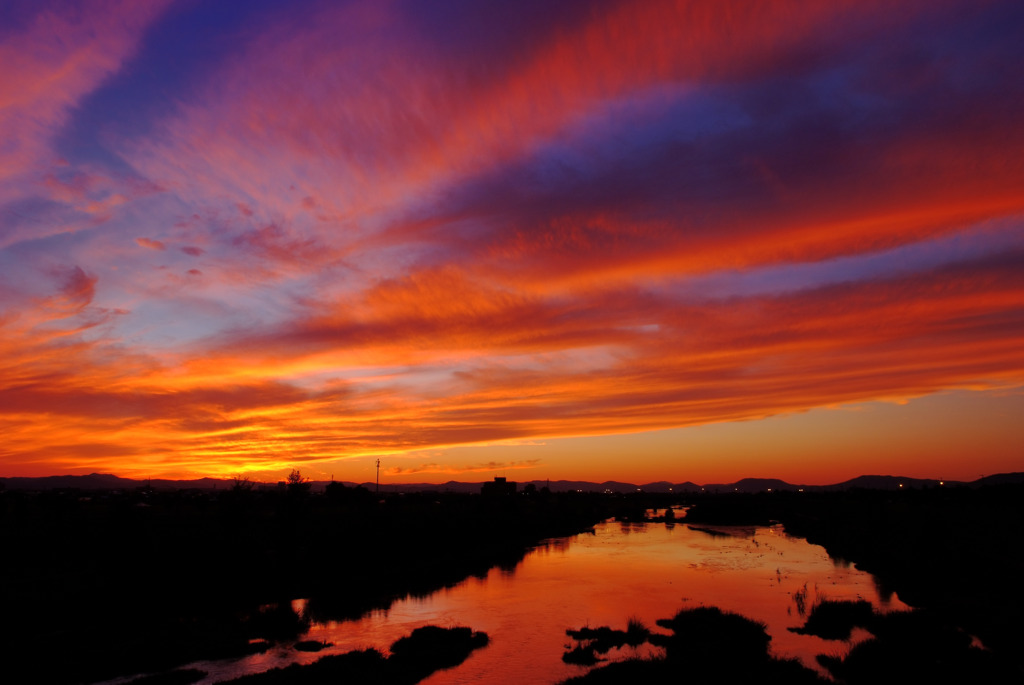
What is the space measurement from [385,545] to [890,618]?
50181 millimetres

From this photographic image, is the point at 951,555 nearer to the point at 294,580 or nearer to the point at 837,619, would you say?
the point at 837,619

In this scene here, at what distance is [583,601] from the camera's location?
44906 millimetres

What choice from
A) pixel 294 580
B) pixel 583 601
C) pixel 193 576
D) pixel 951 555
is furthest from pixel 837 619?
pixel 193 576

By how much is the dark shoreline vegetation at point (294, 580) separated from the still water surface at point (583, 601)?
1.82m

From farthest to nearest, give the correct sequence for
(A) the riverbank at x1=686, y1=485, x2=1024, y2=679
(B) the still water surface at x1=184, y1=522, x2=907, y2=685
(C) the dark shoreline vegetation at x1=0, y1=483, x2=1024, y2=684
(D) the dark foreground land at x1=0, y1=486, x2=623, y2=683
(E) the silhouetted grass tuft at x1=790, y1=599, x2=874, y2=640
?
(A) the riverbank at x1=686, y1=485, x2=1024, y2=679 < (E) the silhouetted grass tuft at x1=790, y1=599, x2=874, y2=640 < (D) the dark foreground land at x1=0, y1=486, x2=623, y2=683 < (B) the still water surface at x1=184, y1=522, x2=907, y2=685 < (C) the dark shoreline vegetation at x1=0, y1=483, x2=1024, y2=684

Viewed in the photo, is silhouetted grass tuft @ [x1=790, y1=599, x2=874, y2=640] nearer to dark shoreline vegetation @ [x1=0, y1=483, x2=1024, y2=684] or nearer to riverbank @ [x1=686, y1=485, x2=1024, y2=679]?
dark shoreline vegetation @ [x1=0, y1=483, x2=1024, y2=684]

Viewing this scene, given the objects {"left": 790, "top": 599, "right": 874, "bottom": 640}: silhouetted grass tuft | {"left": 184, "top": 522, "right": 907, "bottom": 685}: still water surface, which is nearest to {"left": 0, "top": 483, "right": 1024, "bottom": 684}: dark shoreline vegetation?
{"left": 790, "top": 599, "right": 874, "bottom": 640}: silhouetted grass tuft

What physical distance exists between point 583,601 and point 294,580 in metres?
24.7

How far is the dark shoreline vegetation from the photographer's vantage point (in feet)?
98.9

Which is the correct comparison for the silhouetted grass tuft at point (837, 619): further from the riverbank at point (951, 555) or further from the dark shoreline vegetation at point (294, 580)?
the riverbank at point (951, 555)

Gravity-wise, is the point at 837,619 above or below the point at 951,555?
below

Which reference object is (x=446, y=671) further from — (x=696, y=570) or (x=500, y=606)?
(x=696, y=570)

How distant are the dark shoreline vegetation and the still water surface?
1.82 m

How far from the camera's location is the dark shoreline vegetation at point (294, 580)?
98.9 feet
